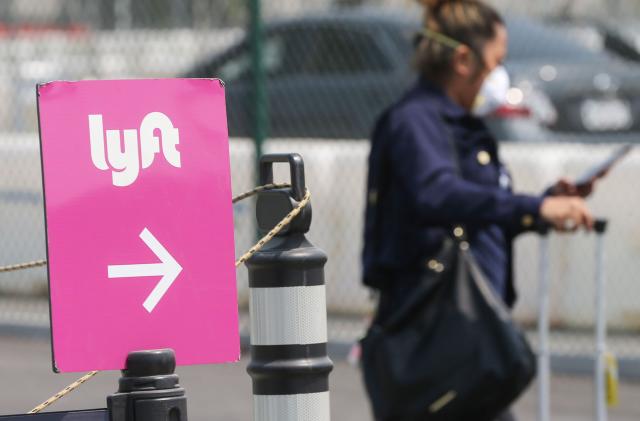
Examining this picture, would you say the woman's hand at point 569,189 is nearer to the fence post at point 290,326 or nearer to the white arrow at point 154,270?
the fence post at point 290,326

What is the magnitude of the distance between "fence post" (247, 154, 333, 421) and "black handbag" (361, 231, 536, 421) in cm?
126

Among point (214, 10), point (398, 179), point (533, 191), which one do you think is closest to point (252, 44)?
point (214, 10)

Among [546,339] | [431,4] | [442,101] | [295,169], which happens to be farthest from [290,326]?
[546,339]

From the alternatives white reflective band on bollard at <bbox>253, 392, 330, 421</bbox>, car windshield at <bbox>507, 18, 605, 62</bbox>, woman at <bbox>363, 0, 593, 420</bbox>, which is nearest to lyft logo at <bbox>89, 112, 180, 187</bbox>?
white reflective band on bollard at <bbox>253, 392, 330, 421</bbox>

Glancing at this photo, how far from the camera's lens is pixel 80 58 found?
965 centimetres

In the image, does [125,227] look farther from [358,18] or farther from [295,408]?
[358,18]

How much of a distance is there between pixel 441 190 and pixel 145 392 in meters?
1.73

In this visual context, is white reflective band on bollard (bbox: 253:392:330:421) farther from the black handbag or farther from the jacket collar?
the jacket collar

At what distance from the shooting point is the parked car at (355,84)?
9477mm

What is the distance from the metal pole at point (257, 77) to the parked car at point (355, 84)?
73 millimetres

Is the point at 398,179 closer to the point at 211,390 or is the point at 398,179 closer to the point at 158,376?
the point at 158,376

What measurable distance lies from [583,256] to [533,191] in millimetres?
462

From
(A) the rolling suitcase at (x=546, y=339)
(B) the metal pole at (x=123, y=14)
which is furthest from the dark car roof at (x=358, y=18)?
(A) the rolling suitcase at (x=546, y=339)

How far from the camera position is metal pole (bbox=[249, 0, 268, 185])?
9109mm
